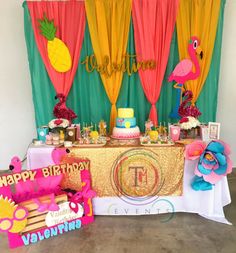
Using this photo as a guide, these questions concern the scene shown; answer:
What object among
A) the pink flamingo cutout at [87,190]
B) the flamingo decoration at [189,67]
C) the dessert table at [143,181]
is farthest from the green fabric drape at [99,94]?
the pink flamingo cutout at [87,190]

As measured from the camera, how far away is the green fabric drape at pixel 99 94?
8.87 ft

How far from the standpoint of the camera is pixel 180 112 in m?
2.45

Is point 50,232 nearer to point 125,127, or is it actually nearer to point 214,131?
point 125,127

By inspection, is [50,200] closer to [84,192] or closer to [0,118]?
[84,192]

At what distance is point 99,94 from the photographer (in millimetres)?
2764

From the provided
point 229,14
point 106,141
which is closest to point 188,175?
point 106,141

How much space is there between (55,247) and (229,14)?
116 inches

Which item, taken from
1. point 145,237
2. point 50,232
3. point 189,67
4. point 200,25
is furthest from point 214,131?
point 50,232

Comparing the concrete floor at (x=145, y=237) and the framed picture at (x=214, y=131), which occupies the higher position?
the framed picture at (x=214, y=131)

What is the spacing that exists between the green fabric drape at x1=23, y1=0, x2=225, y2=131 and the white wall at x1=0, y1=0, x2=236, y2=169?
0.25 metres

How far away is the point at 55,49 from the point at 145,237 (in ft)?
6.60

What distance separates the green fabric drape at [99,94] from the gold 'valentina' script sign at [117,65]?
65 mm

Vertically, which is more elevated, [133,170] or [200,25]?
[200,25]

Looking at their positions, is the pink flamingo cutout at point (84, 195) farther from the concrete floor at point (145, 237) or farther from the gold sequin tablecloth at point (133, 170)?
the concrete floor at point (145, 237)
